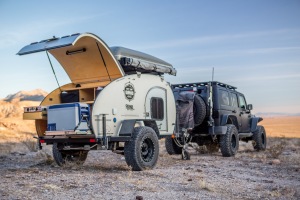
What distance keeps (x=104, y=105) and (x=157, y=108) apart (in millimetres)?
1923

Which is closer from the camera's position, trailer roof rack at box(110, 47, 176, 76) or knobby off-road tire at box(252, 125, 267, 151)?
trailer roof rack at box(110, 47, 176, 76)

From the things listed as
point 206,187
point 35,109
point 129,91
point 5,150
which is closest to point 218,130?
point 129,91

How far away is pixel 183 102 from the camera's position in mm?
12133

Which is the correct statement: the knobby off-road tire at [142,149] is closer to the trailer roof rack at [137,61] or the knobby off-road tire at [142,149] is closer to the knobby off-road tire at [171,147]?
the trailer roof rack at [137,61]

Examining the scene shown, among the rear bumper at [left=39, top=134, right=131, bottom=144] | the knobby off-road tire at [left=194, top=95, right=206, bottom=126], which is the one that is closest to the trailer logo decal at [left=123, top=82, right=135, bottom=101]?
the rear bumper at [left=39, top=134, right=131, bottom=144]

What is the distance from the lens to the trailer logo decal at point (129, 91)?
8.90m

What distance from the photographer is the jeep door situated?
15.0 metres

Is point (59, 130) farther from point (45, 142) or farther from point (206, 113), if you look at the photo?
point (206, 113)

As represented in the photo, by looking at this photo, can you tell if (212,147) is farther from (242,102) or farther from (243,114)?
(242,102)

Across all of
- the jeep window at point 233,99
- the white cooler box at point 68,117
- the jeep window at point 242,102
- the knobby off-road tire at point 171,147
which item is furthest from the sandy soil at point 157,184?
the jeep window at point 242,102

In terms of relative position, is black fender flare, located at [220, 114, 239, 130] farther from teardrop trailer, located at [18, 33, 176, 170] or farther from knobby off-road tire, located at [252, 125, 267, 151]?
teardrop trailer, located at [18, 33, 176, 170]

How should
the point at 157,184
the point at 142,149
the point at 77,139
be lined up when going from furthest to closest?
1. the point at 142,149
2. the point at 77,139
3. the point at 157,184

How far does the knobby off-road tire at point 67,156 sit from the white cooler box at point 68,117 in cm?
96

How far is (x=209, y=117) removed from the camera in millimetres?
12977
